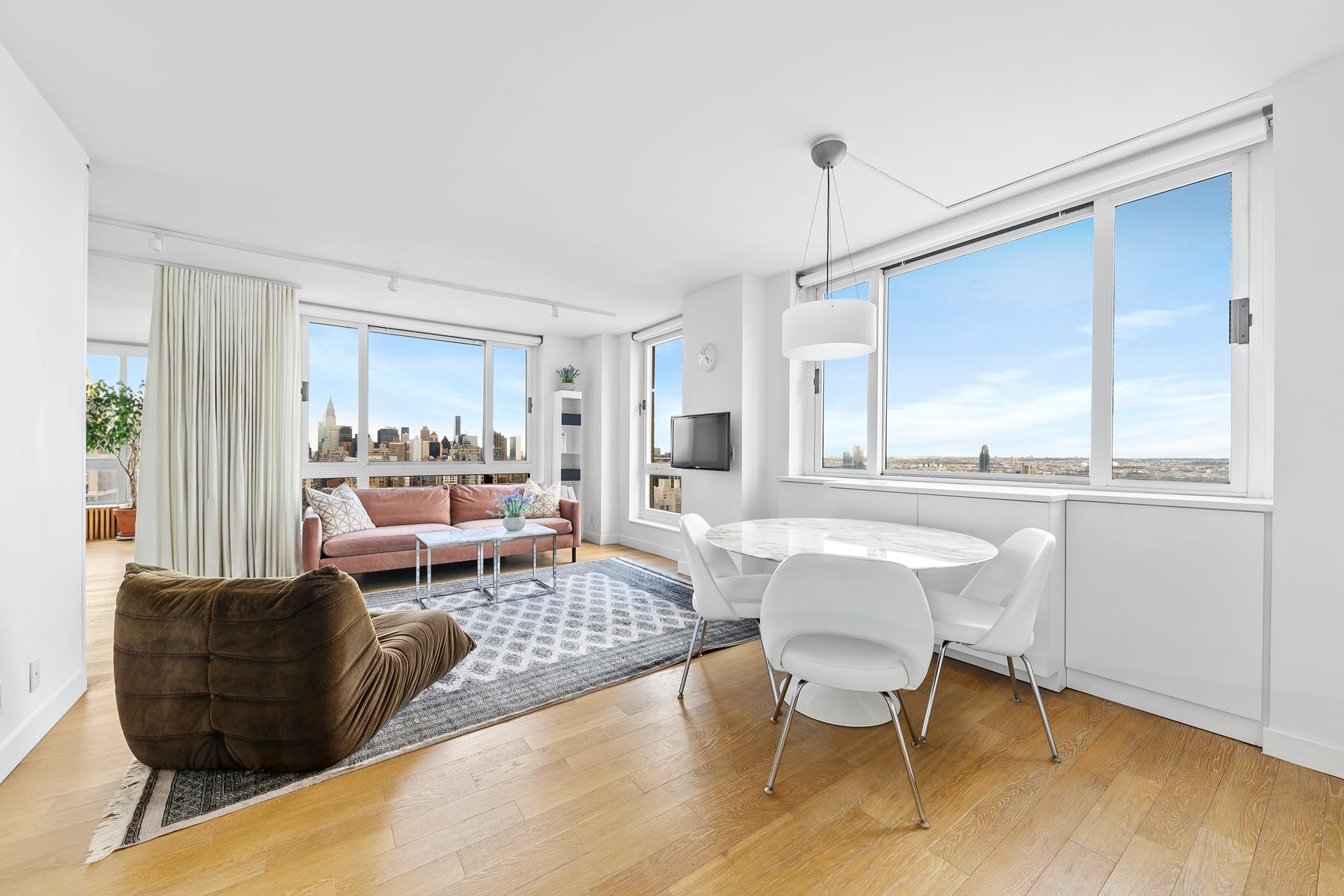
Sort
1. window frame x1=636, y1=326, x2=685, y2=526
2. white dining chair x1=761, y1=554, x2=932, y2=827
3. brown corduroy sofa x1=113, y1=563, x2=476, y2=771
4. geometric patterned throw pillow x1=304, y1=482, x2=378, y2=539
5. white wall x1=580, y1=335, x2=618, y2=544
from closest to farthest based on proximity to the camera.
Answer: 1. white dining chair x1=761, y1=554, x2=932, y2=827
2. brown corduroy sofa x1=113, y1=563, x2=476, y2=771
3. geometric patterned throw pillow x1=304, y1=482, x2=378, y2=539
4. window frame x1=636, y1=326, x2=685, y2=526
5. white wall x1=580, y1=335, x2=618, y2=544

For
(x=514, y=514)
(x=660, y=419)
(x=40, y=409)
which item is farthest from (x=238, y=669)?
(x=660, y=419)

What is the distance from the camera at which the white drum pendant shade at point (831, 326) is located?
2465mm

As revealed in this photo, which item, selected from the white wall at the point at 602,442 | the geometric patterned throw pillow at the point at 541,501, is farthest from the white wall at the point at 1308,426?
the white wall at the point at 602,442

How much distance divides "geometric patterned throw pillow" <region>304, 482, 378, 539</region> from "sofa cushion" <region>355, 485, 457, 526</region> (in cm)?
18

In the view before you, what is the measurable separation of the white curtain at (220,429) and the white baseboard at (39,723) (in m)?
1.70

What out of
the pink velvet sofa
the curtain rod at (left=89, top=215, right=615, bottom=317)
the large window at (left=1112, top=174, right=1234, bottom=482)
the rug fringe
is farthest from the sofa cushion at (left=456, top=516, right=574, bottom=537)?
the large window at (left=1112, top=174, right=1234, bottom=482)

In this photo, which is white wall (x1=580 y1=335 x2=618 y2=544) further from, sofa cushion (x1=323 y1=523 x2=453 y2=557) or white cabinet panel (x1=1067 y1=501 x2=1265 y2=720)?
white cabinet panel (x1=1067 y1=501 x2=1265 y2=720)

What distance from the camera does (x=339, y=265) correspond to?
4176 mm

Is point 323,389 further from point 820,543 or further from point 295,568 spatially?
point 820,543

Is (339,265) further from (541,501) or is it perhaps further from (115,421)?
(115,421)

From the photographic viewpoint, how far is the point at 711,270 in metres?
4.40

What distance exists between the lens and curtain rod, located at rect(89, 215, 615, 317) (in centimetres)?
346

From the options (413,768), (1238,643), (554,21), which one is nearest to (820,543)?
A: (1238,643)

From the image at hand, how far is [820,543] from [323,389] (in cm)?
518
